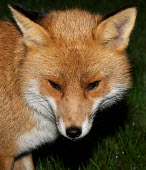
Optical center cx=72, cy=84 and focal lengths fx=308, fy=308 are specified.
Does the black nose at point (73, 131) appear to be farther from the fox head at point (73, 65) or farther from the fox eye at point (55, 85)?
the fox eye at point (55, 85)

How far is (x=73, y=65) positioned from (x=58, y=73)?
0.20m

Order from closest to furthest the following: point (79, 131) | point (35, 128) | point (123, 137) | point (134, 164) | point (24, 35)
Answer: point (79, 131)
point (24, 35)
point (35, 128)
point (134, 164)
point (123, 137)

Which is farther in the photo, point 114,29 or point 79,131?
point 114,29

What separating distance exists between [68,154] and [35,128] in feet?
5.07

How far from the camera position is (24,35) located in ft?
12.3

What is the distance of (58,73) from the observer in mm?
3611

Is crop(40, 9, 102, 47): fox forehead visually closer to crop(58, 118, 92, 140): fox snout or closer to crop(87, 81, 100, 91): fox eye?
crop(87, 81, 100, 91): fox eye

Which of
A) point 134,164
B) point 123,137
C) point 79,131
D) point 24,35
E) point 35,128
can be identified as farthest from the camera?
point 123,137

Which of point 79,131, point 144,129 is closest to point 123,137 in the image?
point 144,129

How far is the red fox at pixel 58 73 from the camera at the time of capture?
3.60 metres

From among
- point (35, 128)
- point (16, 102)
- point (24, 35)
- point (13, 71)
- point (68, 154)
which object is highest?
point (24, 35)

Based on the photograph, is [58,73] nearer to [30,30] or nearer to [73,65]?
[73,65]

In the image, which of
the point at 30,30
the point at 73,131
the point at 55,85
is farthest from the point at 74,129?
the point at 30,30

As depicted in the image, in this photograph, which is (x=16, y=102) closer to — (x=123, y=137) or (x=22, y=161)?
(x=22, y=161)
